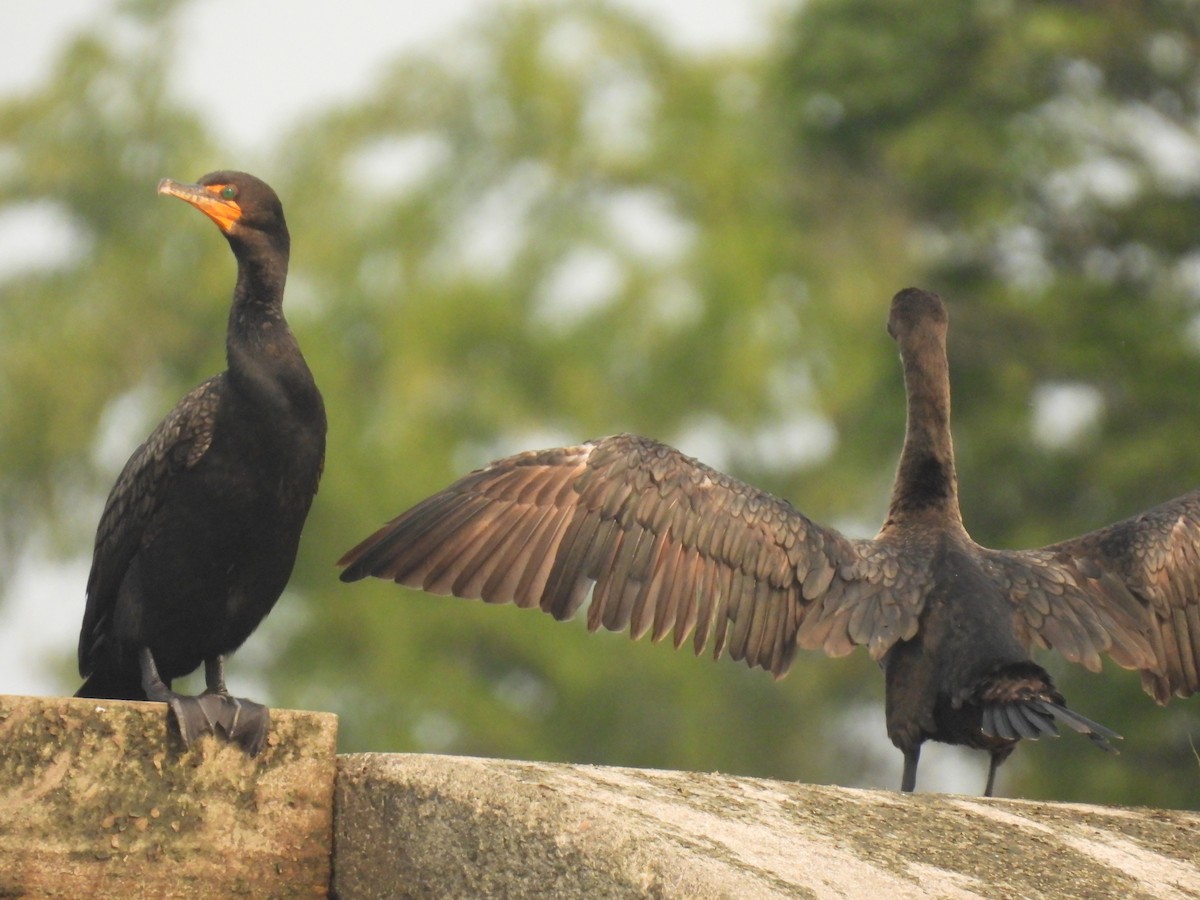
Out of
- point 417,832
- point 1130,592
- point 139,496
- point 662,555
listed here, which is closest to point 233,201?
point 139,496

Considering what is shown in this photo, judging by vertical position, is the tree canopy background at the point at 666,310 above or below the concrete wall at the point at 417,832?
above

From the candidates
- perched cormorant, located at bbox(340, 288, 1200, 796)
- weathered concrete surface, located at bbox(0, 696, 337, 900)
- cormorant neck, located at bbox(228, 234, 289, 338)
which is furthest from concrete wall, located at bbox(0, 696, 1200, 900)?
cormorant neck, located at bbox(228, 234, 289, 338)

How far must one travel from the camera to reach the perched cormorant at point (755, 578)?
21.4ft

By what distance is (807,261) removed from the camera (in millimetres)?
25922

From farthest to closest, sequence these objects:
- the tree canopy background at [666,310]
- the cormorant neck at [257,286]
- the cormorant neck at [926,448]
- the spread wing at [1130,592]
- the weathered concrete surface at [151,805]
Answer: the tree canopy background at [666,310]
the cormorant neck at [926,448]
the spread wing at [1130,592]
the cormorant neck at [257,286]
the weathered concrete surface at [151,805]

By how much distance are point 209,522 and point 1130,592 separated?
336cm

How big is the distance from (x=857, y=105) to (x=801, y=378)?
7216mm

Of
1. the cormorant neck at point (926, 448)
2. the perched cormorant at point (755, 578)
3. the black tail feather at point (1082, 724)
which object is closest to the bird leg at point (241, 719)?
the perched cormorant at point (755, 578)

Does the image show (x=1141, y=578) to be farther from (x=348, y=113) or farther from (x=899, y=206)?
(x=348, y=113)

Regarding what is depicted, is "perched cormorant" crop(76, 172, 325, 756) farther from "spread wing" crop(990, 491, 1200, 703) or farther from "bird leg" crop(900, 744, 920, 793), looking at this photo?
"spread wing" crop(990, 491, 1200, 703)

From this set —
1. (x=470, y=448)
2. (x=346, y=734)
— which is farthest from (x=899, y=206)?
(x=346, y=734)

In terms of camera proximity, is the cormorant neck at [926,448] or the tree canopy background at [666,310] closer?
the cormorant neck at [926,448]

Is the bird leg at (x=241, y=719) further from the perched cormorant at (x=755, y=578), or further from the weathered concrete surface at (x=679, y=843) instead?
the perched cormorant at (x=755, y=578)

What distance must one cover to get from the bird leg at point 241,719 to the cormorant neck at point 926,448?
3241 mm
